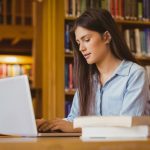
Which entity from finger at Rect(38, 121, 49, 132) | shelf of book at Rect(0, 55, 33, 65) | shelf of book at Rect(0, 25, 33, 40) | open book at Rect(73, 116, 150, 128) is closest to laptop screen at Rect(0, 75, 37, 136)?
finger at Rect(38, 121, 49, 132)

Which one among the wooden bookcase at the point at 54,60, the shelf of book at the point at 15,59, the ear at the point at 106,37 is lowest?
the shelf of book at the point at 15,59

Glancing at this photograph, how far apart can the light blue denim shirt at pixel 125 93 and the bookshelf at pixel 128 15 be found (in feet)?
4.46

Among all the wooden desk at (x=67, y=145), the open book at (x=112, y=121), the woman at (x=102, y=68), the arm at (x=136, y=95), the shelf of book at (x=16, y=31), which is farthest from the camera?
the shelf of book at (x=16, y=31)

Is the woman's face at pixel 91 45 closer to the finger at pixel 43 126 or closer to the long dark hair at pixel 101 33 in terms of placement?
the long dark hair at pixel 101 33

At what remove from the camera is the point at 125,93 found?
1.68 metres

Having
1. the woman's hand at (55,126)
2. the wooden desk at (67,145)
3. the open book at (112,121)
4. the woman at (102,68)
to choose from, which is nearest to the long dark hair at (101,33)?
the woman at (102,68)

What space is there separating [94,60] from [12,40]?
4.48 meters

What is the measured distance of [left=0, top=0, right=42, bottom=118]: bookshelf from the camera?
5539 mm

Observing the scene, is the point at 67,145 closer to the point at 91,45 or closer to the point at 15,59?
the point at 91,45

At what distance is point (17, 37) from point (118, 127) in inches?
198

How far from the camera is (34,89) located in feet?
14.2

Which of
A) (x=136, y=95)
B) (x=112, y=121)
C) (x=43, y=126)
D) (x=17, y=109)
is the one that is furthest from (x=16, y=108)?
(x=136, y=95)

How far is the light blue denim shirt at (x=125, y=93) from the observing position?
1.61m

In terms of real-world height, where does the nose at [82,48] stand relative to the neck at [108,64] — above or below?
above
